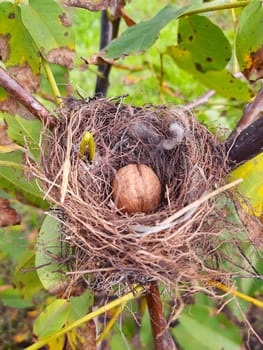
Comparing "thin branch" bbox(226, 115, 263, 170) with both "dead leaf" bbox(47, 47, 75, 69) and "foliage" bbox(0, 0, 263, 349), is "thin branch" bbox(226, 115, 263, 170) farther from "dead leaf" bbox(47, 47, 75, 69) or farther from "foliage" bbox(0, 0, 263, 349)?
"dead leaf" bbox(47, 47, 75, 69)

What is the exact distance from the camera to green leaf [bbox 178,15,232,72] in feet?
3.33

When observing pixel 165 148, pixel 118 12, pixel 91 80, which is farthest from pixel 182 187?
pixel 91 80

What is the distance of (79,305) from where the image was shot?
2.62ft

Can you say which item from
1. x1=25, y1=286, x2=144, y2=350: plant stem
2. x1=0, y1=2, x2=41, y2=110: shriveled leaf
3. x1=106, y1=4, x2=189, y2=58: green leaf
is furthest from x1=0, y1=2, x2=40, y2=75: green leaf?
x1=25, y1=286, x2=144, y2=350: plant stem

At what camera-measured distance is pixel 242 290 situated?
3.06ft

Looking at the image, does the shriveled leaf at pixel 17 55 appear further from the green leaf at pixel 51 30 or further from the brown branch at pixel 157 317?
the brown branch at pixel 157 317

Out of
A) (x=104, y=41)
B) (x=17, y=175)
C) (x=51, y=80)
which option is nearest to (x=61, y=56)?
(x=51, y=80)

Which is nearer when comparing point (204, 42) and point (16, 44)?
point (16, 44)

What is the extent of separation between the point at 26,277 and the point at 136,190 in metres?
0.23

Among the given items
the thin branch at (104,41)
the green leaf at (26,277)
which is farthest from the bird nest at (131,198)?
the thin branch at (104,41)

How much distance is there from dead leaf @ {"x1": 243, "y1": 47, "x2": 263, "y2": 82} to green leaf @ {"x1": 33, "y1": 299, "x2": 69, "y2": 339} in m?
0.41

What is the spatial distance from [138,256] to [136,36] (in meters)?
0.34

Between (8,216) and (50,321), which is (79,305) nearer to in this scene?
(50,321)

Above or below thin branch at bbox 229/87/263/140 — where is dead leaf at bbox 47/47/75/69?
above
